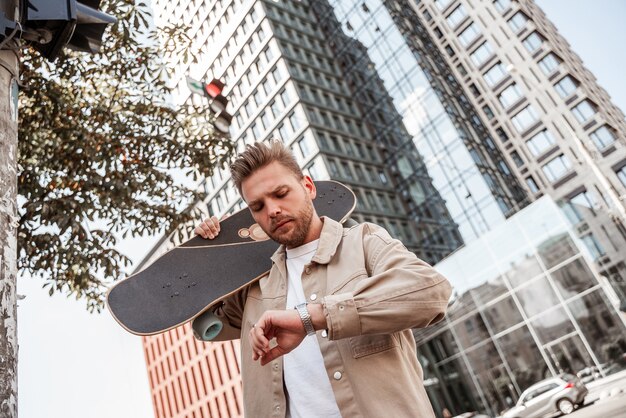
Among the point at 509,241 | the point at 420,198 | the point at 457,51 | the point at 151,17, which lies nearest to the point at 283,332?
the point at 151,17

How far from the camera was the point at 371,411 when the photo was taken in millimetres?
1454

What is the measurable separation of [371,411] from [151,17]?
702cm

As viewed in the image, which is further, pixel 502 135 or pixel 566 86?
pixel 502 135

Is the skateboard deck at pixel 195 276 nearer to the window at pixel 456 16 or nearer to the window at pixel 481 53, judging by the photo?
the window at pixel 481 53

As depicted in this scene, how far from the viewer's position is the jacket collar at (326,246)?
183 centimetres

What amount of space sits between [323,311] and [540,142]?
4078cm

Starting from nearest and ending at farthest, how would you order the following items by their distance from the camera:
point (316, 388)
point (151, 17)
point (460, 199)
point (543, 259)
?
point (316, 388), point (151, 17), point (543, 259), point (460, 199)

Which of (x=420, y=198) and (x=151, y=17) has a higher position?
(x=420, y=198)

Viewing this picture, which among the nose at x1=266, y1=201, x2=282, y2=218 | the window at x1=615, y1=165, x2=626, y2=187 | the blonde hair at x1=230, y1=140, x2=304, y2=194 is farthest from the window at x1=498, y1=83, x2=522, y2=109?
the nose at x1=266, y1=201, x2=282, y2=218

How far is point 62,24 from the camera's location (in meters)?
3.14

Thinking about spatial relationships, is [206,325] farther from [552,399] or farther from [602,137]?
[602,137]

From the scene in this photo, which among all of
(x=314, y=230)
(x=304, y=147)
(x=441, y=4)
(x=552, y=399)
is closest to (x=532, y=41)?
(x=441, y=4)

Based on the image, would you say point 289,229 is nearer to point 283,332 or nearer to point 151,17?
point 283,332

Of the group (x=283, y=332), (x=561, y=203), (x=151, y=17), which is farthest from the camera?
(x=561, y=203)
